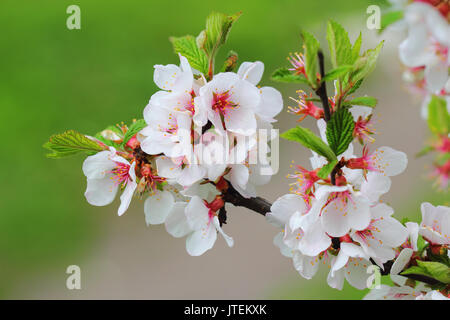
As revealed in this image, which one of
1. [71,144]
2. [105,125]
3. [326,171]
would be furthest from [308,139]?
[105,125]

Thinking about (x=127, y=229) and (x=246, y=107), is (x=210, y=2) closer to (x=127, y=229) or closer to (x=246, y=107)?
(x=127, y=229)

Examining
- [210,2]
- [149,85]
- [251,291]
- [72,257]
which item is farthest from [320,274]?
[210,2]

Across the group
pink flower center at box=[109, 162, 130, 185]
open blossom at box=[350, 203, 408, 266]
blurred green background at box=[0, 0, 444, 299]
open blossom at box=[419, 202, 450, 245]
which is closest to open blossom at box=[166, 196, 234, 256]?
pink flower center at box=[109, 162, 130, 185]

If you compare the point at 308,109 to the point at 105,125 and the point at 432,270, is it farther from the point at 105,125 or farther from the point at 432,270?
the point at 105,125

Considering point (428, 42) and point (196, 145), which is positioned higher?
point (428, 42)


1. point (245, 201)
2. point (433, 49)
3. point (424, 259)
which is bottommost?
point (424, 259)

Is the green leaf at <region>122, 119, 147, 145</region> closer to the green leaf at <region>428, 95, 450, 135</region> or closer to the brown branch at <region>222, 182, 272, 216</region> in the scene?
the brown branch at <region>222, 182, 272, 216</region>
